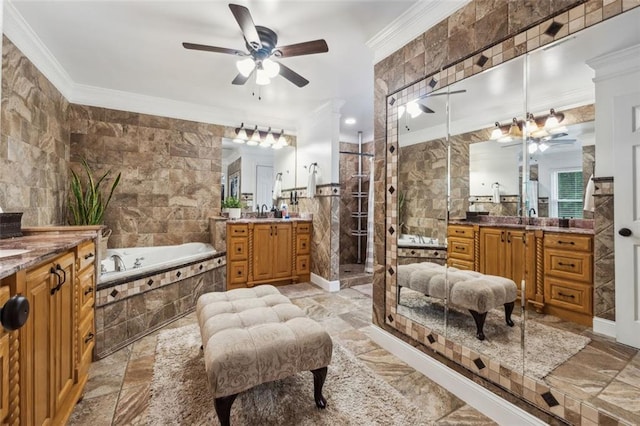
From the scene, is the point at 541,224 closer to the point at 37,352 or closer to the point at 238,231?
the point at 37,352

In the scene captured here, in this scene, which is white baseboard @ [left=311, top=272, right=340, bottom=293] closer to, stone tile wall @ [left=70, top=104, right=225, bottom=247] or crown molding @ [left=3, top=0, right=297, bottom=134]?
stone tile wall @ [left=70, top=104, right=225, bottom=247]

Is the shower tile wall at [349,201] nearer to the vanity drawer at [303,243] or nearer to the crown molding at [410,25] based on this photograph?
the vanity drawer at [303,243]

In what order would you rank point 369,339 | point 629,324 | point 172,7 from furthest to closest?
point 369,339 < point 172,7 < point 629,324

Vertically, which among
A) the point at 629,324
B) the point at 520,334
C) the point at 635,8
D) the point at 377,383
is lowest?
the point at 377,383

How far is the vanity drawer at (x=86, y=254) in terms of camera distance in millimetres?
1775

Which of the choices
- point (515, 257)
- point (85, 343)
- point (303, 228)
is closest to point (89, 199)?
point (85, 343)

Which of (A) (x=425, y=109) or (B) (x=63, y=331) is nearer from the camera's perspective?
(B) (x=63, y=331)

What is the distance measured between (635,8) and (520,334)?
62.8 inches

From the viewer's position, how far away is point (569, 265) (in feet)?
5.14

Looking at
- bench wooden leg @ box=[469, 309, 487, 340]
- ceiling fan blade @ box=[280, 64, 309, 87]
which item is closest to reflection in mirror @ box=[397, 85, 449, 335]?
bench wooden leg @ box=[469, 309, 487, 340]

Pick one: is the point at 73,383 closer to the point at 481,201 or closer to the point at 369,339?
the point at 369,339

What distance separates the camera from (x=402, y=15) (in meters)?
2.20

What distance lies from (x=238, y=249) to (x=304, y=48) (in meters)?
2.62

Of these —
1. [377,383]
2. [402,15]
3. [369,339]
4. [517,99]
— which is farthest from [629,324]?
[402,15]
